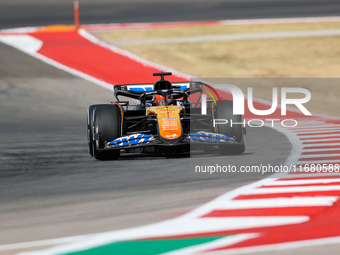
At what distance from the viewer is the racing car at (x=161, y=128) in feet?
26.2

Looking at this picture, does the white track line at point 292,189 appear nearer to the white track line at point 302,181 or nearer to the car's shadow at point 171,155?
the white track line at point 302,181

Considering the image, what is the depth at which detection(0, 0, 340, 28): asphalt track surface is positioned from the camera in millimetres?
28016

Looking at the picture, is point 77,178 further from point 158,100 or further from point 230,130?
point 158,100

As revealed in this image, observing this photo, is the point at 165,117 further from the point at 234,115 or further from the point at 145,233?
the point at 145,233

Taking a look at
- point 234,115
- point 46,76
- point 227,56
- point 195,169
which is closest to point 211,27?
point 227,56

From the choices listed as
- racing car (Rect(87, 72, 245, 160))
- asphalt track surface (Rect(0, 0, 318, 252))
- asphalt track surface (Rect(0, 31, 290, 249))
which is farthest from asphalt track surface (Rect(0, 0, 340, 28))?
racing car (Rect(87, 72, 245, 160))

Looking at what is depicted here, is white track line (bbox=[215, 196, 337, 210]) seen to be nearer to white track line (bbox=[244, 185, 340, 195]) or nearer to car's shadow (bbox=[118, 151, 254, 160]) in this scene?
white track line (bbox=[244, 185, 340, 195])

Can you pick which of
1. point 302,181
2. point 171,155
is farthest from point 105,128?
point 302,181

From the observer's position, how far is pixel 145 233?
427 cm

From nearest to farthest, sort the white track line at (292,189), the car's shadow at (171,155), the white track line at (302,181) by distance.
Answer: the white track line at (292,189)
the white track line at (302,181)
the car's shadow at (171,155)

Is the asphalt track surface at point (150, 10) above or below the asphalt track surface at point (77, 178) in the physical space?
above

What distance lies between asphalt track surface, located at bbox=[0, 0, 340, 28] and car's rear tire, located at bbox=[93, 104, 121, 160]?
19.6m

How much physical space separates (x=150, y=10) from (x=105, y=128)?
23585mm

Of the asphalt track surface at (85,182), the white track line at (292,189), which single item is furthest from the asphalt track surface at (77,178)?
the white track line at (292,189)
